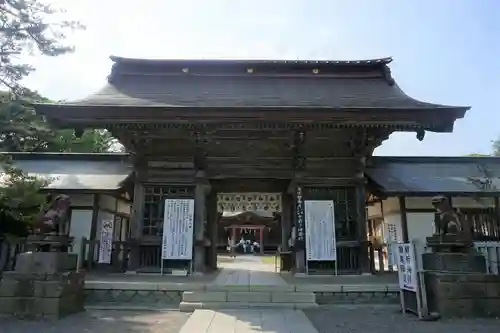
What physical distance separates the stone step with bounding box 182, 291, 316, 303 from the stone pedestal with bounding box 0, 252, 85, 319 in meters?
2.08

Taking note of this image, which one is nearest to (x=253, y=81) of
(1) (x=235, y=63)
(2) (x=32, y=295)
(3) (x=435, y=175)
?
(1) (x=235, y=63)

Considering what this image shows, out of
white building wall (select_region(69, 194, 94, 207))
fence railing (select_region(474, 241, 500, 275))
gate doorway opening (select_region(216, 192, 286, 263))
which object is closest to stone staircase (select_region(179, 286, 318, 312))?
fence railing (select_region(474, 241, 500, 275))

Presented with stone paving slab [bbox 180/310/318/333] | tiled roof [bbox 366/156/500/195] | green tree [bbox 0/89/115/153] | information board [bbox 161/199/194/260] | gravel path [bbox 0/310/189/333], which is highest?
green tree [bbox 0/89/115/153]

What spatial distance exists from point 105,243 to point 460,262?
914cm

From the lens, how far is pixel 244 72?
38.3ft

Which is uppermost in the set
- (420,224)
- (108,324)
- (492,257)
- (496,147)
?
(496,147)

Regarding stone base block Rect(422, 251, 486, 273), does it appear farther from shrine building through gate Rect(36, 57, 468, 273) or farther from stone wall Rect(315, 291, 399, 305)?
shrine building through gate Rect(36, 57, 468, 273)

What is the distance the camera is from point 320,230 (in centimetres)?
943

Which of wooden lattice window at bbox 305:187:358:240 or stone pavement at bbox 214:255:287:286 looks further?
wooden lattice window at bbox 305:187:358:240

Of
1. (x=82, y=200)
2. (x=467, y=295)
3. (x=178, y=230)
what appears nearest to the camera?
(x=467, y=295)

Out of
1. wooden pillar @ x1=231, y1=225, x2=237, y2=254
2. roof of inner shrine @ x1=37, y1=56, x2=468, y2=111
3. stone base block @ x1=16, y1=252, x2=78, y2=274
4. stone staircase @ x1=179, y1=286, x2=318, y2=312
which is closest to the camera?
stone base block @ x1=16, y1=252, x2=78, y2=274

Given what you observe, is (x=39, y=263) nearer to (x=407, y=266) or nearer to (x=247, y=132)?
(x=247, y=132)

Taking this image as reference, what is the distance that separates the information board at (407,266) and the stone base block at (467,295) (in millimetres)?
350

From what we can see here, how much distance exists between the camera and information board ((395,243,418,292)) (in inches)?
243
